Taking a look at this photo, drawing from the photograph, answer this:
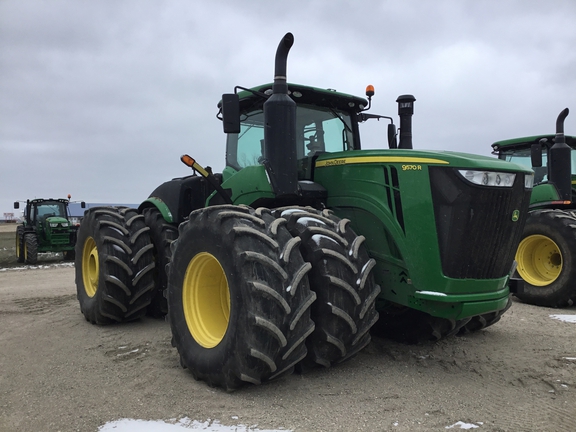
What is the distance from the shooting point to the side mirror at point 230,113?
171 inches

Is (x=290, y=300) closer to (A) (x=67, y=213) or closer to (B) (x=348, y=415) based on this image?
(B) (x=348, y=415)

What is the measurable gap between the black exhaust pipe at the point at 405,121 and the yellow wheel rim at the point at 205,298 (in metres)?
2.59

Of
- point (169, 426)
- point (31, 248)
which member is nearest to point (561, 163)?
point (169, 426)

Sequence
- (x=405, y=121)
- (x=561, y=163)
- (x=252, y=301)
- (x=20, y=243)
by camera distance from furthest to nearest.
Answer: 1. (x=20, y=243)
2. (x=561, y=163)
3. (x=405, y=121)
4. (x=252, y=301)

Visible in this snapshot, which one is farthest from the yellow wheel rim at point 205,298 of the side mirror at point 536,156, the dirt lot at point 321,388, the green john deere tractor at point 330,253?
the side mirror at point 536,156

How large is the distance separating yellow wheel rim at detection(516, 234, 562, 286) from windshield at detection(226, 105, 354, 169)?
4.33m

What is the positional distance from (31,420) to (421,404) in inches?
100

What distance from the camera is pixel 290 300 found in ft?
11.3

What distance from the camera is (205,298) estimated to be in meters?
4.26

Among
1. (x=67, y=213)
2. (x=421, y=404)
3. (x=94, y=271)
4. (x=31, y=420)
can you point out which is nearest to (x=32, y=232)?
(x=67, y=213)

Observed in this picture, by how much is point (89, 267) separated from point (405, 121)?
4.42 meters

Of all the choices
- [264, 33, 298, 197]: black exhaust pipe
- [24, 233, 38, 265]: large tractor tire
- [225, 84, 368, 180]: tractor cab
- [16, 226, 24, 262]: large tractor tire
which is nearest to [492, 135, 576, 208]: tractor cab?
[225, 84, 368, 180]: tractor cab

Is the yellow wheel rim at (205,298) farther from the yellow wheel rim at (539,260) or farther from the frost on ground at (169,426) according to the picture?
the yellow wheel rim at (539,260)

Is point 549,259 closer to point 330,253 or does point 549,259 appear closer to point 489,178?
point 489,178
